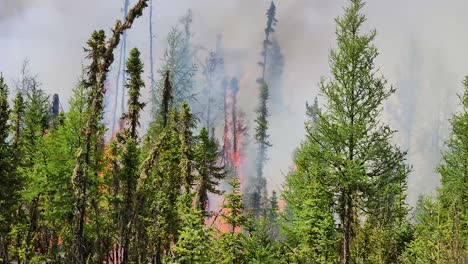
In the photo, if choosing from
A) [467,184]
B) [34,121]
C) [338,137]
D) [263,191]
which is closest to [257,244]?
[338,137]

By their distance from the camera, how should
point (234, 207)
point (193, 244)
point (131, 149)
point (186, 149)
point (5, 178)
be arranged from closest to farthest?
point (193, 244), point (234, 207), point (5, 178), point (131, 149), point (186, 149)

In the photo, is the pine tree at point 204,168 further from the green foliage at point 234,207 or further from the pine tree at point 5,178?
the pine tree at point 5,178

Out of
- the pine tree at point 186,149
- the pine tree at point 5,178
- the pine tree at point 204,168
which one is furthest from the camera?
the pine tree at point 204,168

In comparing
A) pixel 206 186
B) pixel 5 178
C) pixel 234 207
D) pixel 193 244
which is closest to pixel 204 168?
pixel 206 186

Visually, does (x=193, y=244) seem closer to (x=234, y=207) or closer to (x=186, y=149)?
(x=234, y=207)

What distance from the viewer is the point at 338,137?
19.9 meters

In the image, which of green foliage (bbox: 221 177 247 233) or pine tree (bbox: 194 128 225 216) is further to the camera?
pine tree (bbox: 194 128 225 216)

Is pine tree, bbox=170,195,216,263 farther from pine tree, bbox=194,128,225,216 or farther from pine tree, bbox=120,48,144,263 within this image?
pine tree, bbox=194,128,225,216

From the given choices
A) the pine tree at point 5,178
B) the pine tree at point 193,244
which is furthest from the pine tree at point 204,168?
the pine tree at point 193,244

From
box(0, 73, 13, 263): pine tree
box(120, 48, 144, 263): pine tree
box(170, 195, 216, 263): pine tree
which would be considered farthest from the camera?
box(120, 48, 144, 263): pine tree

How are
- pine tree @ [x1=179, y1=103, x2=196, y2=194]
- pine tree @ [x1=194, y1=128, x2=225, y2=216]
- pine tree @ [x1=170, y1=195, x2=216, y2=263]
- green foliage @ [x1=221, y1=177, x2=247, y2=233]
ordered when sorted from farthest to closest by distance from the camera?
pine tree @ [x1=194, y1=128, x2=225, y2=216] → pine tree @ [x1=179, y1=103, x2=196, y2=194] → green foliage @ [x1=221, y1=177, x2=247, y2=233] → pine tree @ [x1=170, y1=195, x2=216, y2=263]

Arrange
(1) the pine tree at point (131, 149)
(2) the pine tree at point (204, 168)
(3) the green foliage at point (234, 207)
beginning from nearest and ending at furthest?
1. (3) the green foliage at point (234, 207)
2. (1) the pine tree at point (131, 149)
3. (2) the pine tree at point (204, 168)

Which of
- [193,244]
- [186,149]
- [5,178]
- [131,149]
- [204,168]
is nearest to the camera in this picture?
[193,244]

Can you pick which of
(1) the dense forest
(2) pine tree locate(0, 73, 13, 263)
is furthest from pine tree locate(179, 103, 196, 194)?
(2) pine tree locate(0, 73, 13, 263)
